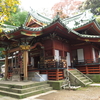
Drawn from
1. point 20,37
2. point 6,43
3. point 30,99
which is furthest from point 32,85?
point 6,43

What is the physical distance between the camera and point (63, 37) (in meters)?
11.6

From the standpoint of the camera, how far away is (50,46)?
10.6m

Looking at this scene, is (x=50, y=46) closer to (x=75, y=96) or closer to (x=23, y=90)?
(x=23, y=90)

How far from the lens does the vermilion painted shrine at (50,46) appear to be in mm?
9047

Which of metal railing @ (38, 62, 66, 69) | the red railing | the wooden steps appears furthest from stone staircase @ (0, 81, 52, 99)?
the red railing

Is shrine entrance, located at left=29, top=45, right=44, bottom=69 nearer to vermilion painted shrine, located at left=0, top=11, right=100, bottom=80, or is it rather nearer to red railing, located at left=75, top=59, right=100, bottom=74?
vermilion painted shrine, located at left=0, top=11, right=100, bottom=80

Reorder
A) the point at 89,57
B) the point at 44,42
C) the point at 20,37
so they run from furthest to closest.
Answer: the point at 89,57 → the point at 44,42 → the point at 20,37

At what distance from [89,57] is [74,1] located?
32.4 m

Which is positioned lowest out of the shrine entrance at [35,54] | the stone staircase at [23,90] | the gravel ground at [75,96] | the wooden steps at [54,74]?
the gravel ground at [75,96]

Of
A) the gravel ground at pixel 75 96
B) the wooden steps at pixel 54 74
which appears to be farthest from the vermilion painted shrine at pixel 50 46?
the gravel ground at pixel 75 96

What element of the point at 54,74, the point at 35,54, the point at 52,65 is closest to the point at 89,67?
the point at 54,74

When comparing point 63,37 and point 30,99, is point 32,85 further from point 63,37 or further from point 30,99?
point 63,37

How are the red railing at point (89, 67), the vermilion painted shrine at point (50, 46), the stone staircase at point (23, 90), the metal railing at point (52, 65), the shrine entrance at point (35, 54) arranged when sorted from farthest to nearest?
the shrine entrance at point (35, 54) < the red railing at point (89, 67) < the metal railing at point (52, 65) < the vermilion painted shrine at point (50, 46) < the stone staircase at point (23, 90)

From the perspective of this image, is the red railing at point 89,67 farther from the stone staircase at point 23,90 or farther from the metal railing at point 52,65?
the stone staircase at point 23,90
